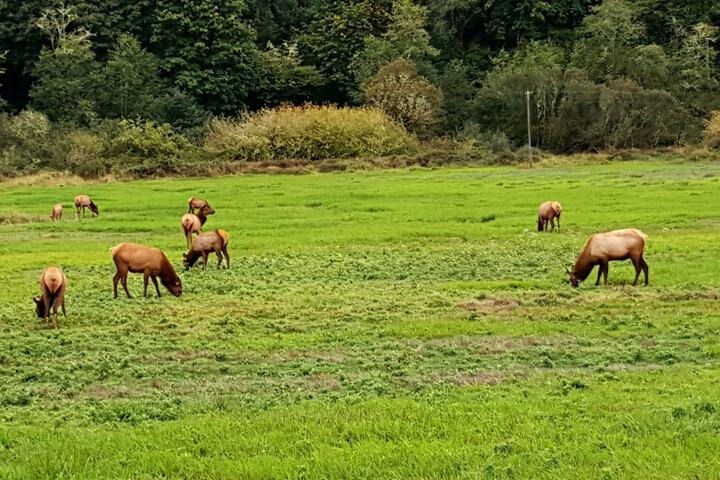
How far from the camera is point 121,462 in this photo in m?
7.47

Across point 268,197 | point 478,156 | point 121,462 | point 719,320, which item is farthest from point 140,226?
point 478,156

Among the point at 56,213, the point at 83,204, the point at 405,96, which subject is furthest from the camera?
the point at 405,96

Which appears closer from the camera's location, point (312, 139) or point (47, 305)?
point (47, 305)

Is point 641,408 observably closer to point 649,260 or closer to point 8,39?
point 649,260

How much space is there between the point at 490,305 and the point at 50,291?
25.7 feet

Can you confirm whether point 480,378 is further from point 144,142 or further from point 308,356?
point 144,142

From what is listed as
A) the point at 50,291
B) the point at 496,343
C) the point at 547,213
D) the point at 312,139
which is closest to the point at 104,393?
the point at 50,291

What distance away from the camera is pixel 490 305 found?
51.0 feet

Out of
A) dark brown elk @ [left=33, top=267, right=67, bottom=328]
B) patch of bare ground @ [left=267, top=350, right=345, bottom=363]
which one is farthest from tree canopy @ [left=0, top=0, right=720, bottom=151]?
patch of bare ground @ [left=267, top=350, right=345, bottom=363]

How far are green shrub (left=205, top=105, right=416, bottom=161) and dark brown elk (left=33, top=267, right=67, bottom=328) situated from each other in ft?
161

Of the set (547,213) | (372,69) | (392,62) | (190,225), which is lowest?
(547,213)

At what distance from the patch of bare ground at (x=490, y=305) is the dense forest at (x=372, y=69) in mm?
49888

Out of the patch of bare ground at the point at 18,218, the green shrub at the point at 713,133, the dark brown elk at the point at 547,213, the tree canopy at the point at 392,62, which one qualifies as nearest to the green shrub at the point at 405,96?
Answer: the tree canopy at the point at 392,62

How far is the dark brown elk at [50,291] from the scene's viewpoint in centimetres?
1465
